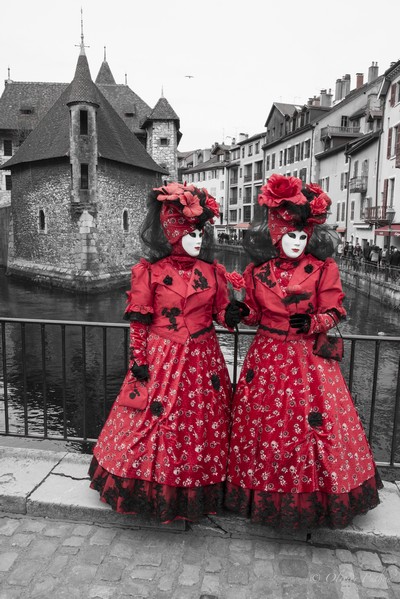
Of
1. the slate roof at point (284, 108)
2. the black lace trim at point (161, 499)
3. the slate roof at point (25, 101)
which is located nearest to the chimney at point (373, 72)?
the slate roof at point (284, 108)

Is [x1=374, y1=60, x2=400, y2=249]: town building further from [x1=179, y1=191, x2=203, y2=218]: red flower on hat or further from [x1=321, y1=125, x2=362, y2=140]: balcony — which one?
[x1=179, y1=191, x2=203, y2=218]: red flower on hat

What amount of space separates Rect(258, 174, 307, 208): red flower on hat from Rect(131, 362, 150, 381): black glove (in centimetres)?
114

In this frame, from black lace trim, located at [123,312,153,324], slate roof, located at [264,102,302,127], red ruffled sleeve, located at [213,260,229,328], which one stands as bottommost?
black lace trim, located at [123,312,153,324]

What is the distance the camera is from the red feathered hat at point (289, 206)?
9.37ft

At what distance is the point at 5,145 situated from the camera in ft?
128

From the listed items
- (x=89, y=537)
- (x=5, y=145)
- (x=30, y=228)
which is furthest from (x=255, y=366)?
(x=5, y=145)

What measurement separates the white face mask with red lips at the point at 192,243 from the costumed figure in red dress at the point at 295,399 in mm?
361

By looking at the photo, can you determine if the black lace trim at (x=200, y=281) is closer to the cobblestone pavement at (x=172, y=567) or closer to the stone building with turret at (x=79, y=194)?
the cobblestone pavement at (x=172, y=567)

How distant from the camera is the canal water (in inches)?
299

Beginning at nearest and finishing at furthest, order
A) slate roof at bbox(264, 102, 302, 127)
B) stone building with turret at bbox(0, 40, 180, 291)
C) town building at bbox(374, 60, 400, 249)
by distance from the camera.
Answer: town building at bbox(374, 60, 400, 249)
stone building with turret at bbox(0, 40, 180, 291)
slate roof at bbox(264, 102, 302, 127)

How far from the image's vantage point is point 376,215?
85.9 ft

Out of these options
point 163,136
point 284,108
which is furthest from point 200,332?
point 284,108

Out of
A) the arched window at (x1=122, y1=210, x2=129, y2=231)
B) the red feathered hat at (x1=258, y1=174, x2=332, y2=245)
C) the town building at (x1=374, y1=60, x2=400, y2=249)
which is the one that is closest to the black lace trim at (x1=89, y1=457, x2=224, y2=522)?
the red feathered hat at (x1=258, y1=174, x2=332, y2=245)

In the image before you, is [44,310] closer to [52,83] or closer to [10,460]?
[10,460]
